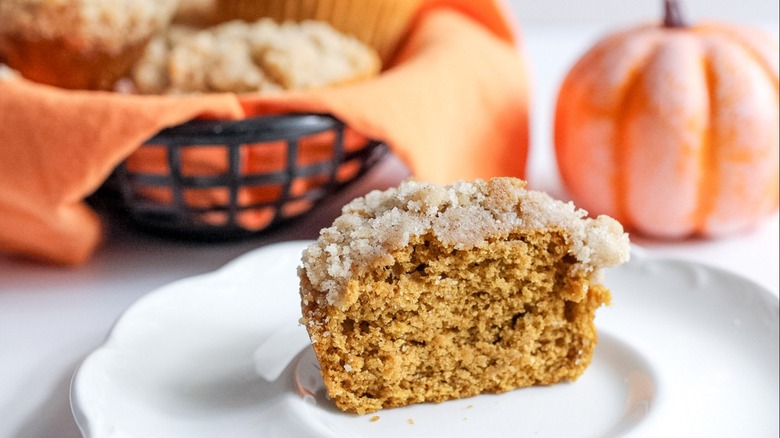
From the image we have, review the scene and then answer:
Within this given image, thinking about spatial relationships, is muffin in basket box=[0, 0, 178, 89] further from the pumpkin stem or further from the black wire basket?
the pumpkin stem

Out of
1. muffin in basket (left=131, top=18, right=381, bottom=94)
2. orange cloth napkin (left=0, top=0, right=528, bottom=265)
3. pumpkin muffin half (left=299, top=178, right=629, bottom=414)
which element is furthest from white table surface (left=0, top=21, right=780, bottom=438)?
pumpkin muffin half (left=299, top=178, right=629, bottom=414)

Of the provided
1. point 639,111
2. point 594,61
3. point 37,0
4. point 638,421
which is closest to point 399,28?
point 594,61

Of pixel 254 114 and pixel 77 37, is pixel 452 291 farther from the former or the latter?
pixel 77 37

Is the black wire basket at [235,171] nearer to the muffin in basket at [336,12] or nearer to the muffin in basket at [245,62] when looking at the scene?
the muffin in basket at [245,62]

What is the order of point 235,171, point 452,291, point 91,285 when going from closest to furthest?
point 452,291
point 235,171
point 91,285

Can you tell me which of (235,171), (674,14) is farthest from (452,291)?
(674,14)

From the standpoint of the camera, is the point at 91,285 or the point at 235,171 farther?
the point at 91,285

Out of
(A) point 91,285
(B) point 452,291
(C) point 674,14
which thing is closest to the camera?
(B) point 452,291
